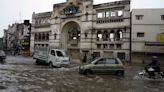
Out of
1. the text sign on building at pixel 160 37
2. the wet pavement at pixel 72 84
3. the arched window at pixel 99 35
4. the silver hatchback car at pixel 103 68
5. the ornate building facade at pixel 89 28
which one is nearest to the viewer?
the wet pavement at pixel 72 84

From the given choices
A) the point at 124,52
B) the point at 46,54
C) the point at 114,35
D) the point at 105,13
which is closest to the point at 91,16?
the point at 105,13

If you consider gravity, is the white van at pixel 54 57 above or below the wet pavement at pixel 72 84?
above

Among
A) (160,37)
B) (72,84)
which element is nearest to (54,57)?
(72,84)

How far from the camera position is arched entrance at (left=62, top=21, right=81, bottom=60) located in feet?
156

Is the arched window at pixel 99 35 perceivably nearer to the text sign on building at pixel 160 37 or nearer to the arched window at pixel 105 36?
the arched window at pixel 105 36

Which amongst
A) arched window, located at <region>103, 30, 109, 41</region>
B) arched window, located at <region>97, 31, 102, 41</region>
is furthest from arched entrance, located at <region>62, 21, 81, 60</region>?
arched window, located at <region>103, 30, 109, 41</region>

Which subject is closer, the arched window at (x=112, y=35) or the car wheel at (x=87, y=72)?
the car wheel at (x=87, y=72)

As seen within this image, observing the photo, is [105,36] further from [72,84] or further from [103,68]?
[72,84]

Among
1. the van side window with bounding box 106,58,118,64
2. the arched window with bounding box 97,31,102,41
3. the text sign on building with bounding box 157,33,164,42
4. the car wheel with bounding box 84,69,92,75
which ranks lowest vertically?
the car wheel with bounding box 84,69,92,75

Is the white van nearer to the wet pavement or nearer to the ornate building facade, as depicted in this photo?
the wet pavement

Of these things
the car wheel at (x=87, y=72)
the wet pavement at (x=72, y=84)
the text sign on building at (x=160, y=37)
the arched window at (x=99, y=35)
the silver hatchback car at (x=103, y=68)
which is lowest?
the wet pavement at (x=72, y=84)

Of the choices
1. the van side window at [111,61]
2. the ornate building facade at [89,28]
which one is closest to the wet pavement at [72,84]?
the van side window at [111,61]

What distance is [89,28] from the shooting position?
44.4 m

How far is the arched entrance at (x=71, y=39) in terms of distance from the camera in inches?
1871
